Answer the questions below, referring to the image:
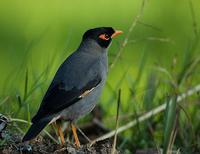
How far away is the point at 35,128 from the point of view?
528cm

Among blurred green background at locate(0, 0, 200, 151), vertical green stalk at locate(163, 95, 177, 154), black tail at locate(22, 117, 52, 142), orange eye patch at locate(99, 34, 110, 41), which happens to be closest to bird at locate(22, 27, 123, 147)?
black tail at locate(22, 117, 52, 142)

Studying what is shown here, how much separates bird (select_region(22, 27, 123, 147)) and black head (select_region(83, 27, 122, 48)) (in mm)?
183

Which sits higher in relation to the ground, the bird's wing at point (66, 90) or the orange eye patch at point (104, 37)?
the orange eye patch at point (104, 37)

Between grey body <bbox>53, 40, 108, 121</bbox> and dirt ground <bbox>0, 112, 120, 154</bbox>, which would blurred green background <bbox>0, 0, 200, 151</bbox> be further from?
dirt ground <bbox>0, 112, 120, 154</bbox>

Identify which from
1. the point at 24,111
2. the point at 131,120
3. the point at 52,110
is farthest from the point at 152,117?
the point at 52,110

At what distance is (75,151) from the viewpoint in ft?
17.1

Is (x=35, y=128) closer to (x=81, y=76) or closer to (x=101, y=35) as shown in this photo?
(x=81, y=76)

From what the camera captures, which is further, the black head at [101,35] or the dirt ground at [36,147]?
the black head at [101,35]

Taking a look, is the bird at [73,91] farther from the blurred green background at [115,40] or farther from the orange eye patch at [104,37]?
the blurred green background at [115,40]

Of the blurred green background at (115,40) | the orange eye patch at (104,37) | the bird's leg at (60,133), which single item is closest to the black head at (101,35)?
the orange eye patch at (104,37)

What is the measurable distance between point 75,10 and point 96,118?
3.36 meters

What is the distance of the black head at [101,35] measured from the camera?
6207 millimetres

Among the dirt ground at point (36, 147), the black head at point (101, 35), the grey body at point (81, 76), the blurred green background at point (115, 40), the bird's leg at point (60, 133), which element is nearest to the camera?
the dirt ground at point (36, 147)

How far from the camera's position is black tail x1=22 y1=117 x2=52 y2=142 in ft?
16.8
